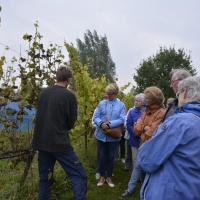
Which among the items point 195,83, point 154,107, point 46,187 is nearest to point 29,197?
point 46,187

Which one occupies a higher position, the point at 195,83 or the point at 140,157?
the point at 195,83

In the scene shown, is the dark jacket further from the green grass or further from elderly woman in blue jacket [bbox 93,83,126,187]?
elderly woman in blue jacket [bbox 93,83,126,187]

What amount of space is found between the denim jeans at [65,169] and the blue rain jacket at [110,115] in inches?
43.2

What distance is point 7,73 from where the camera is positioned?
2.98 metres

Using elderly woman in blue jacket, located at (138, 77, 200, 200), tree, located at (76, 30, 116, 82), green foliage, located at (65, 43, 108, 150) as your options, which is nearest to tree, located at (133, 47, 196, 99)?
tree, located at (76, 30, 116, 82)

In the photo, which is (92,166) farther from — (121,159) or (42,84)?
(42,84)

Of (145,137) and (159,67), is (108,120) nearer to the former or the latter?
(145,137)

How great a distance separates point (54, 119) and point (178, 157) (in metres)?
1.52

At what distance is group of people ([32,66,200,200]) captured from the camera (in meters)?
1.57

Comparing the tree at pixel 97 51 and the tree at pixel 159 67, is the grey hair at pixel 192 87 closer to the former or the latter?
the tree at pixel 159 67

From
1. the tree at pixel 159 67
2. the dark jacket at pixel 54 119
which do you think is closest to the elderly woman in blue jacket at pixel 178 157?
the dark jacket at pixel 54 119

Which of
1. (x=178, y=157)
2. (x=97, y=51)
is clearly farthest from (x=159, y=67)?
(x=178, y=157)

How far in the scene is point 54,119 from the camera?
106 inches

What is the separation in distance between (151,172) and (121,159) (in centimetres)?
435
